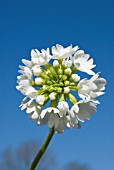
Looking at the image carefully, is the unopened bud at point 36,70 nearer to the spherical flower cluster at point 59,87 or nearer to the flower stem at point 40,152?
the spherical flower cluster at point 59,87

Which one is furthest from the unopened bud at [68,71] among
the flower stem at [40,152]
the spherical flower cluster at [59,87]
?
the flower stem at [40,152]

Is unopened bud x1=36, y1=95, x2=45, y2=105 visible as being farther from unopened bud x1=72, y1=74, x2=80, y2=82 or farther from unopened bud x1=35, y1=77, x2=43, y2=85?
unopened bud x1=72, y1=74, x2=80, y2=82

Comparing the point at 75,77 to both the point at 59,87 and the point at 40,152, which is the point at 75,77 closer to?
the point at 59,87

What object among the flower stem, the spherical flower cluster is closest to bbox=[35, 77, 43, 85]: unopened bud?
the spherical flower cluster

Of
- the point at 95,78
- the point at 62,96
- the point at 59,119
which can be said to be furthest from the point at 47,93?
the point at 95,78

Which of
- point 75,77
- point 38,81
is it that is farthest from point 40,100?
point 75,77

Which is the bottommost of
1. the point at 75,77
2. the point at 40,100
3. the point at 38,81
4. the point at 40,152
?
the point at 40,152

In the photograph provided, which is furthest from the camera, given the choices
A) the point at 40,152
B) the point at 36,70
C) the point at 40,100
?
the point at 36,70

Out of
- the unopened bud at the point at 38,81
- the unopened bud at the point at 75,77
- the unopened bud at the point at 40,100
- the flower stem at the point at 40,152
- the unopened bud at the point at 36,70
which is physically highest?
the unopened bud at the point at 75,77
